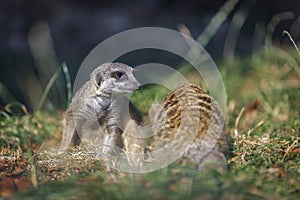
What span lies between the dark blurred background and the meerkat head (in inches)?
131

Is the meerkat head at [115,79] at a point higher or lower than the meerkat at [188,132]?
higher

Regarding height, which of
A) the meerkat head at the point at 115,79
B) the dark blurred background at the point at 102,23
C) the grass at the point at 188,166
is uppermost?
the dark blurred background at the point at 102,23

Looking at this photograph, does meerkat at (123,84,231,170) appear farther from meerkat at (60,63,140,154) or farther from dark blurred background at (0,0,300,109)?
dark blurred background at (0,0,300,109)

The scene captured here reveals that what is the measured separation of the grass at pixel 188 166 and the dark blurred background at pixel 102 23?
2.31 m

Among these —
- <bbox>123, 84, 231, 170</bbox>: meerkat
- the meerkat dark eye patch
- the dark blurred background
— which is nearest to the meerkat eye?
the meerkat dark eye patch

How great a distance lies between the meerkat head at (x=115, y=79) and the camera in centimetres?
388

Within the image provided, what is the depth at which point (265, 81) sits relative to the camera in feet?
18.9

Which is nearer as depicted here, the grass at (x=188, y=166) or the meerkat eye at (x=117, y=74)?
the grass at (x=188, y=166)

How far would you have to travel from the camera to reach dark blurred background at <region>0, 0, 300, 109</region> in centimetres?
784

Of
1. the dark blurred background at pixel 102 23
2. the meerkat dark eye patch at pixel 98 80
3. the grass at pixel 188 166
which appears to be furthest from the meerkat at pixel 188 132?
the dark blurred background at pixel 102 23

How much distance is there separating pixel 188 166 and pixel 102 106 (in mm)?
1175

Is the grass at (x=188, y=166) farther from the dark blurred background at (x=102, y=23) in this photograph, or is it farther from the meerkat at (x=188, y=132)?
the dark blurred background at (x=102, y=23)

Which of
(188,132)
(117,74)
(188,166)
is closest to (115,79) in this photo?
(117,74)

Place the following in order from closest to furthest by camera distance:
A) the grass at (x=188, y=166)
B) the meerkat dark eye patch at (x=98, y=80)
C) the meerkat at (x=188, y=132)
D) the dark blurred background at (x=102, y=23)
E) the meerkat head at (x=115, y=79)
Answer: the grass at (x=188, y=166) → the meerkat at (x=188, y=132) → the meerkat head at (x=115, y=79) → the meerkat dark eye patch at (x=98, y=80) → the dark blurred background at (x=102, y=23)
